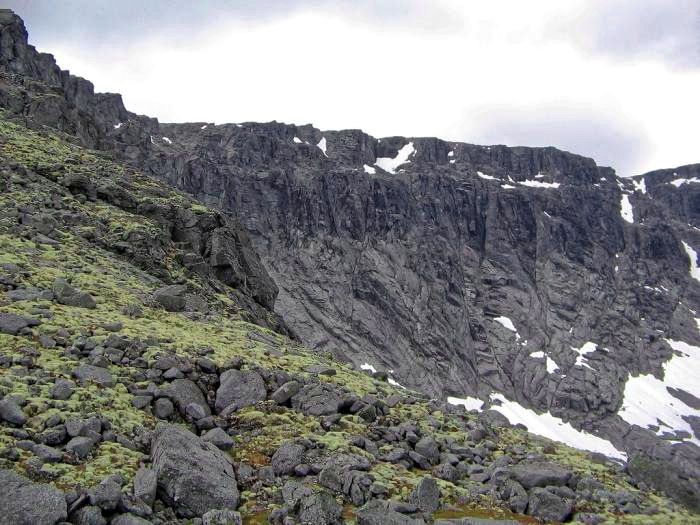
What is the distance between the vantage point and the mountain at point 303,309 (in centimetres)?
1599

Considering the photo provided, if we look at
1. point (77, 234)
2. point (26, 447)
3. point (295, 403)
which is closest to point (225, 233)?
point (77, 234)

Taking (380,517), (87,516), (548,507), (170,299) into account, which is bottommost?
(548,507)

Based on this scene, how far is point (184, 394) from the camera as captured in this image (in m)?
15.8

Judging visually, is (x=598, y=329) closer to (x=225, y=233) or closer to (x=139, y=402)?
(x=225, y=233)

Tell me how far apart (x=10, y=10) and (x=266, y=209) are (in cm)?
9181

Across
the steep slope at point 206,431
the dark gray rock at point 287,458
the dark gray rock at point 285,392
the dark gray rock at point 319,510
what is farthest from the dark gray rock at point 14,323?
the dark gray rock at point 319,510

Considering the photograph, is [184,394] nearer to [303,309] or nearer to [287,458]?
[287,458]

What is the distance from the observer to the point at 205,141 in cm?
19400

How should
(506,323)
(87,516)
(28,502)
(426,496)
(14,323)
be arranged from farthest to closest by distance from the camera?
(506,323), (14,323), (426,496), (87,516), (28,502)

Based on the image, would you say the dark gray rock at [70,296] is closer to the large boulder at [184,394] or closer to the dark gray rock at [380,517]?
the large boulder at [184,394]

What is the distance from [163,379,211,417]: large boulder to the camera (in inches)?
607

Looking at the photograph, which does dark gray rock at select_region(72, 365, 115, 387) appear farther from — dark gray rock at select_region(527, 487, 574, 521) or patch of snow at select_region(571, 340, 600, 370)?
patch of snow at select_region(571, 340, 600, 370)

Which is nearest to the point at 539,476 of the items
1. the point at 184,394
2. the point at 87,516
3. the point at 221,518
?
the point at 221,518

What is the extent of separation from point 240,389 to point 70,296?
8.41 m
